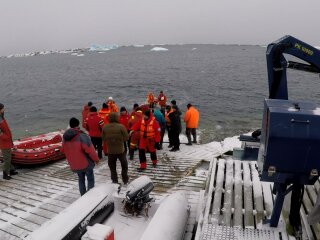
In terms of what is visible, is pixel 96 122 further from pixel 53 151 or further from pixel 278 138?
pixel 278 138

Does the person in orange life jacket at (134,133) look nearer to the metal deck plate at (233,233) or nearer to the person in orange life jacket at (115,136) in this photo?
the person in orange life jacket at (115,136)

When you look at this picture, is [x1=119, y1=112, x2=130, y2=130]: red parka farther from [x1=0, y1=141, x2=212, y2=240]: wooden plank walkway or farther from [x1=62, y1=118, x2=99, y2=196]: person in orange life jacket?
[x1=62, y1=118, x2=99, y2=196]: person in orange life jacket

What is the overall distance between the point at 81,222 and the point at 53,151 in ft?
17.3

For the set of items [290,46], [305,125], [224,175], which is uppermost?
[290,46]

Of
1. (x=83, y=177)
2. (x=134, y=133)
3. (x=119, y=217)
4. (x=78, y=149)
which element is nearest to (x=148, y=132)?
(x=134, y=133)

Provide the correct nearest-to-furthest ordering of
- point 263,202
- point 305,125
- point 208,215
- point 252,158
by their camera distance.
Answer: point 305,125 → point 208,215 → point 263,202 → point 252,158

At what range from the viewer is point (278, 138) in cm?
363

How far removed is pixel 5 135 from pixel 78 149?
302 cm

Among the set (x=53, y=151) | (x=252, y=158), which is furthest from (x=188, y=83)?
(x=252, y=158)

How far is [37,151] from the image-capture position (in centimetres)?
888

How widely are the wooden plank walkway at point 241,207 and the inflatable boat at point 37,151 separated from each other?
16.8ft

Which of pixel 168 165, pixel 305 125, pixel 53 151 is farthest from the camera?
pixel 53 151

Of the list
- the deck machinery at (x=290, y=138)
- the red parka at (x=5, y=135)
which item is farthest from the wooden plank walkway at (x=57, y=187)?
the deck machinery at (x=290, y=138)

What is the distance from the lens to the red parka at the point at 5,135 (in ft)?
25.0
